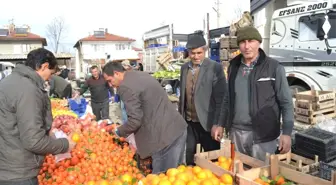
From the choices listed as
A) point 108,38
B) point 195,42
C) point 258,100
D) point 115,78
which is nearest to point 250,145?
point 258,100

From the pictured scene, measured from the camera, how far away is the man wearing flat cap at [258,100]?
110 inches

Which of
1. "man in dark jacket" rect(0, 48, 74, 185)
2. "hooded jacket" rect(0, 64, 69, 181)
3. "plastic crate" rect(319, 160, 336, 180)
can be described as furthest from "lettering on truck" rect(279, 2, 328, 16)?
"hooded jacket" rect(0, 64, 69, 181)

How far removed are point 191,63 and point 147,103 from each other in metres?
1.10

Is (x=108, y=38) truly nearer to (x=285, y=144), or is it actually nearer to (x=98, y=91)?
(x=98, y=91)

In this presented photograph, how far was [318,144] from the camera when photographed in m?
3.37

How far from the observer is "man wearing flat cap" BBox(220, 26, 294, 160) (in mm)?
2787

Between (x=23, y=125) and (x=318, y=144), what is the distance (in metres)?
3.02

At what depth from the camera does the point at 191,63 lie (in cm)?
378

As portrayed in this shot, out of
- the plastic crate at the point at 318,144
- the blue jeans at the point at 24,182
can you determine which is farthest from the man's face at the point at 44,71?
the plastic crate at the point at 318,144

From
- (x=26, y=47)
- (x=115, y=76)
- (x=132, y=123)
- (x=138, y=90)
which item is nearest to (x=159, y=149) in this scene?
(x=132, y=123)

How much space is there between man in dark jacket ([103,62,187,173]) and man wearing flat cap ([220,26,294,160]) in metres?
0.67

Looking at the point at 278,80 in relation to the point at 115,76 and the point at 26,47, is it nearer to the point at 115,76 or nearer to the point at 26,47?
the point at 115,76

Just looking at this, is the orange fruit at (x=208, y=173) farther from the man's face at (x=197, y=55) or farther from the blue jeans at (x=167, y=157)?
the man's face at (x=197, y=55)

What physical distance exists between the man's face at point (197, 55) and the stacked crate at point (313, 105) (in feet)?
14.5
